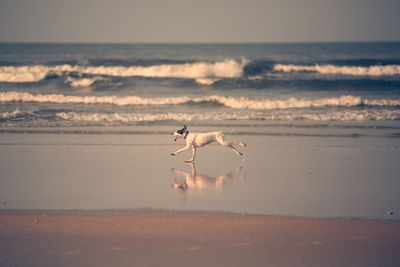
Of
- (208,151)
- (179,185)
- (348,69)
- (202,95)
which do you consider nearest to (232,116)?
(208,151)

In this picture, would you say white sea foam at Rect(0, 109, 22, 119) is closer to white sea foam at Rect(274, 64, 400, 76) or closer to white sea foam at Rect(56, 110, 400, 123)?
white sea foam at Rect(56, 110, 400, 123)

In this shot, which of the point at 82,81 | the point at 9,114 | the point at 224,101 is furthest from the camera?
the point at 82,81

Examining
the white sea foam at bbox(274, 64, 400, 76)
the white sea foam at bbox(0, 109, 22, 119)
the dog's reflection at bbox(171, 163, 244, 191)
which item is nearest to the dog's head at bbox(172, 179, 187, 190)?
the dog's reflection at bbox(171, 163, 244, 191)

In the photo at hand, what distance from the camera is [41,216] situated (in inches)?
262

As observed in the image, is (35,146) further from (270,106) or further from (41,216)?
(270,106)

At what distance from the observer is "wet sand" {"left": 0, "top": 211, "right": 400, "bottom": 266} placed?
211 inches

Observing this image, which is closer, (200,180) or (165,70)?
(200,180)

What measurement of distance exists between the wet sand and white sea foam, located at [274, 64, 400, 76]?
28.4 meters

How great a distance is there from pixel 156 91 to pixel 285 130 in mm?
11947

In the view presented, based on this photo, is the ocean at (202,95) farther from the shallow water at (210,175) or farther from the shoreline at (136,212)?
the shoreline at (136,212)

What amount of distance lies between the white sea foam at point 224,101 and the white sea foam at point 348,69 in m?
13.6

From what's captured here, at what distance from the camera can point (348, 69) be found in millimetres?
34312

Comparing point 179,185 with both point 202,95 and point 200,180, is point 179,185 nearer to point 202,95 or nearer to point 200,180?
point 200,180

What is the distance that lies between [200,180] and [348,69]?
28.0m
